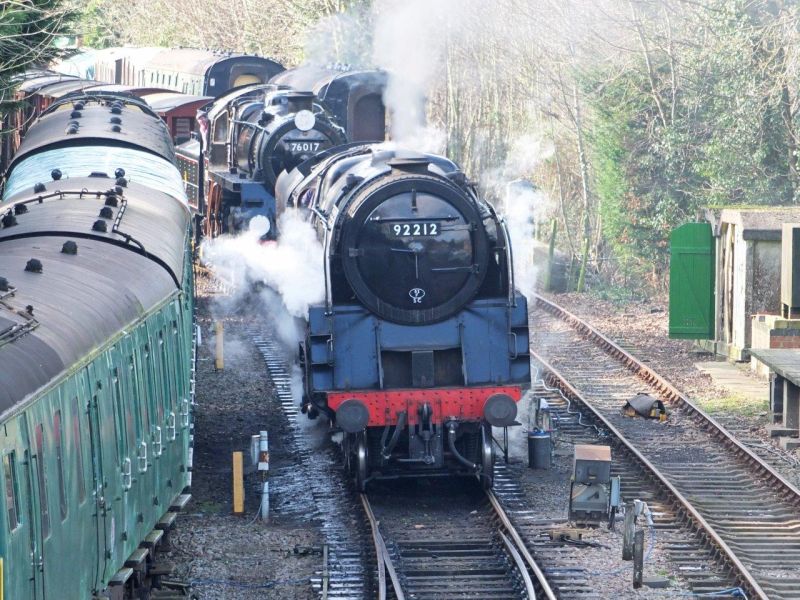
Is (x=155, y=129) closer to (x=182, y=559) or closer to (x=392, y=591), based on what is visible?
(x=182, y=559)

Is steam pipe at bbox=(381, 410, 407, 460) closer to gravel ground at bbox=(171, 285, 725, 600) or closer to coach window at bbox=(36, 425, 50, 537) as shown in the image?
gravel ground at bbox=(171, 285, 725, 600)

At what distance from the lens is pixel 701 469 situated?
1402 cm

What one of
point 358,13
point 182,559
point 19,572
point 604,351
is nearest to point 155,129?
point 604,351

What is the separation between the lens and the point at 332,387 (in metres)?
12.5

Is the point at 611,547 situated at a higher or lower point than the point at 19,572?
lower

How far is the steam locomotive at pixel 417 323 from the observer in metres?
12.4

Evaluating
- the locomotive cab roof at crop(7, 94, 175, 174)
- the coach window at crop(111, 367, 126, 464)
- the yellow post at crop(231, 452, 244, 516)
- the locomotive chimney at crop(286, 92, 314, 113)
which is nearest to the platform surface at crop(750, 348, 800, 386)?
the yellow post at crop(231, 452, 244, 516)

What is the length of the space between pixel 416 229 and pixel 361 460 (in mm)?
2245

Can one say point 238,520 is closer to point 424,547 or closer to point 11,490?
point 424,547

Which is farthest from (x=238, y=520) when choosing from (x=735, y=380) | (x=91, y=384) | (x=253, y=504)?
(x=735, y=380)

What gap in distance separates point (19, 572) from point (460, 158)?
91.6ft

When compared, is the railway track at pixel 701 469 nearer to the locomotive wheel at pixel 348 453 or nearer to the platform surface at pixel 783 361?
the platform surface at pixel 783 361

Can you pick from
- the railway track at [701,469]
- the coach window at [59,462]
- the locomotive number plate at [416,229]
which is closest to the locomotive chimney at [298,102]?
the railway track at [701,469]

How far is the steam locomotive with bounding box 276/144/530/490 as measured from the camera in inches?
488
